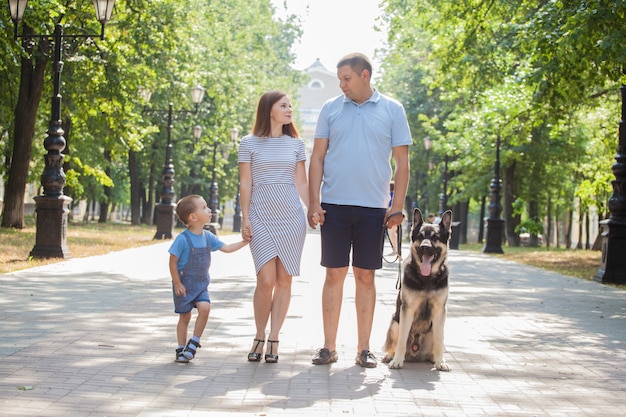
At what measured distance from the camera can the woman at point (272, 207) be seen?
7.06 m

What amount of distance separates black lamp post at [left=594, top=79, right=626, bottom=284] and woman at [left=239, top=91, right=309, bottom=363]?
35.9 ft

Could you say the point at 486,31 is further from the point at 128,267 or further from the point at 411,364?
the point at 411,364

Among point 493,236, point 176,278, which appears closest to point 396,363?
point 176,278

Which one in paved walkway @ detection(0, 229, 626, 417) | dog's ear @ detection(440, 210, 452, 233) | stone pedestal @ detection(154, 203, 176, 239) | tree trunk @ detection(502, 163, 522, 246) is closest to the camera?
paved walkway @ detection(0, 229, 626, 417)

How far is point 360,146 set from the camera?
708 centimetres

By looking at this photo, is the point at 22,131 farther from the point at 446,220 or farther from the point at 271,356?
the point at 446,220

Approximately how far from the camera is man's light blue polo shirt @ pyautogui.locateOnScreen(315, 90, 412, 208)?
7043 mm

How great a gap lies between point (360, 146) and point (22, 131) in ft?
66.5

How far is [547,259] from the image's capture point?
87.1 ft

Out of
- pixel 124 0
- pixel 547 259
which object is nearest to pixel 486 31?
pixel 547 259

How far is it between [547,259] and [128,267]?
44.5ft

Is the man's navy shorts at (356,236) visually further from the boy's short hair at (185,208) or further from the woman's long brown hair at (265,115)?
the boy's short hair at (185,208)

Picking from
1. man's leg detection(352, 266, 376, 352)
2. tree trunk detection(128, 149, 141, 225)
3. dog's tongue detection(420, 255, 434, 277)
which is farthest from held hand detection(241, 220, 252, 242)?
tree trunk detection(128, 149, 141, 225)

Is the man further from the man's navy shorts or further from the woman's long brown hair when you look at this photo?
the woman's long brown hair
